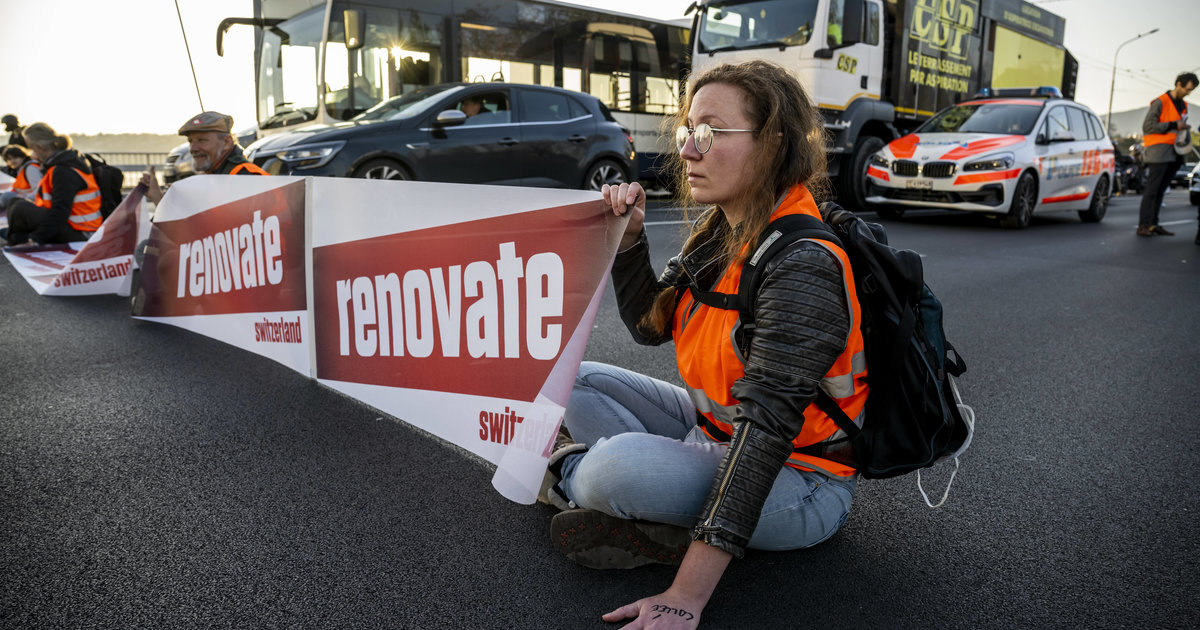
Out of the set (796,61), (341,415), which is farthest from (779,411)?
(796,61)

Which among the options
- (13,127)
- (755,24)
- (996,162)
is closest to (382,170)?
(755,24)

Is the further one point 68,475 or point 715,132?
point 68,475

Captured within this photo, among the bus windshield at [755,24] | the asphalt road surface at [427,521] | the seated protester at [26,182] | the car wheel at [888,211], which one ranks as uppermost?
the bus windshield at [755,24]

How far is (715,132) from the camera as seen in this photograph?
1.88m

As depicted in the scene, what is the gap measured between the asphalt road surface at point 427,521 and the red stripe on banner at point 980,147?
688cm

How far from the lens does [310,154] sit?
26.8ft

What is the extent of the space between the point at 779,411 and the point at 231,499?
1763 mm

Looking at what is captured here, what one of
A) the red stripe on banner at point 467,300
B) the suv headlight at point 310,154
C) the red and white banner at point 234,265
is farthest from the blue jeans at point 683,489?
the suv headlight at point 310,154

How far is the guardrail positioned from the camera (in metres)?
18.2

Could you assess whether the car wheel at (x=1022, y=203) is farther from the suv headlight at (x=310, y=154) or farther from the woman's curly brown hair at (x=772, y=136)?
the woman's curly brown hair at (x=772, y=136)

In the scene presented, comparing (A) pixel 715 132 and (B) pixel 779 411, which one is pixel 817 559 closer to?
(B) pixel 779 411

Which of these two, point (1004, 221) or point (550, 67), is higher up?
point (550, 67)

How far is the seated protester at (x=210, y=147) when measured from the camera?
5152 millimetres

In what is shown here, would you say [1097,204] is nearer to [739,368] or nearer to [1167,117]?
[1167,117]
